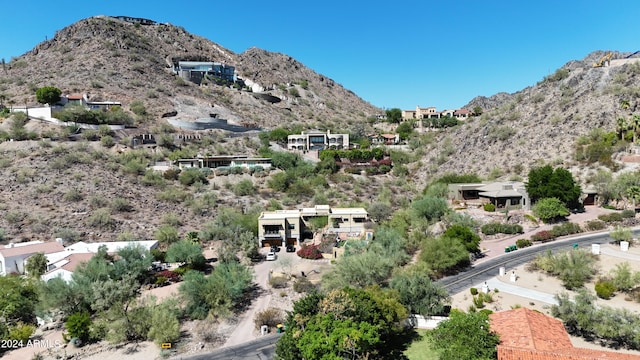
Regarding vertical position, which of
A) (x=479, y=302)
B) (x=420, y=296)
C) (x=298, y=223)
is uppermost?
(x=298, y=223)

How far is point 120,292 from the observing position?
94.7 ft

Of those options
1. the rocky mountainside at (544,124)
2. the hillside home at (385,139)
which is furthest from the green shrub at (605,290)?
the hillside home at (385,139)

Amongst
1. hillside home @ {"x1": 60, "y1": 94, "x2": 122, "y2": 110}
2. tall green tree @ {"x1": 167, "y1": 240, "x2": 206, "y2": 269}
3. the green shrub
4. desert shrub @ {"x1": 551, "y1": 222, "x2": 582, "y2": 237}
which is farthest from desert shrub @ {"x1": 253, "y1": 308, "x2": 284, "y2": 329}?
hillside home @ {"x1": 60, "y1": 94, "x2": 122, "y2": 110}

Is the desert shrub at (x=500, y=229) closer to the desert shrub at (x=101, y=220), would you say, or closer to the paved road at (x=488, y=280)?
the paved road at (x=488, y=280)

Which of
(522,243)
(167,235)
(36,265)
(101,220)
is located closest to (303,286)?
(167,235)

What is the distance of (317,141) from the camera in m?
92.3

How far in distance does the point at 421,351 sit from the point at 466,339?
5027 mm

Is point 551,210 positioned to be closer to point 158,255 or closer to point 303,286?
point 303,286

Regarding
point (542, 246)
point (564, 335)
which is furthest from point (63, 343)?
point (542, 246)

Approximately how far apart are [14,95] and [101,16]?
56.2m

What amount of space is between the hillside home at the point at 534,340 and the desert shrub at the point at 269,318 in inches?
569

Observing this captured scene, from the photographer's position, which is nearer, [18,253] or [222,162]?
[18,253]

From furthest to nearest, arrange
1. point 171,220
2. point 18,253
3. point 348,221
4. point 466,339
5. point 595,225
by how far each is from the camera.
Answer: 1. point 171,220
2. point 348,221
3. point 595,225
4. point 18,253
5. point 466,339

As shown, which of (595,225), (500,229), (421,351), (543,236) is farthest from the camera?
(500,229)
